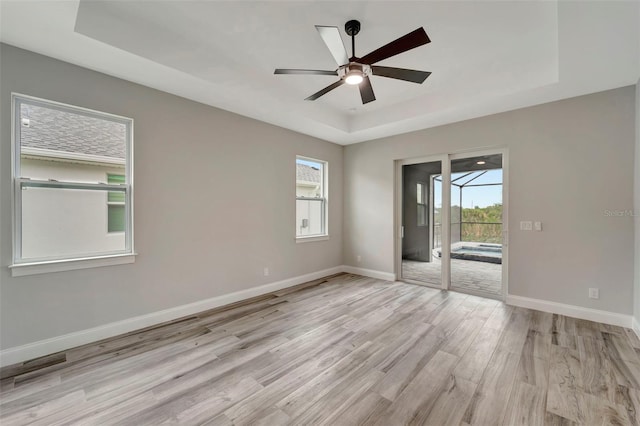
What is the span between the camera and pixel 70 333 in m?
2.63

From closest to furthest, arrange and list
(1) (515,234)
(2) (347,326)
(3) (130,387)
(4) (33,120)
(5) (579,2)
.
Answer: (5) (579,2), (3) (130,387), (4) (33,120), (2) (347,326), (1) (515,234)

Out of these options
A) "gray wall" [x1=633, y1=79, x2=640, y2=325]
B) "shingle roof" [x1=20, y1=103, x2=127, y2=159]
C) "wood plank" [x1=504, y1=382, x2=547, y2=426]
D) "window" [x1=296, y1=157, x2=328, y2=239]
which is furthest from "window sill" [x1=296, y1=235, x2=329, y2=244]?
"gray wall" [x1=633, y1=79, x2=640, y2=325]

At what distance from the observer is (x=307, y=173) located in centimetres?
523

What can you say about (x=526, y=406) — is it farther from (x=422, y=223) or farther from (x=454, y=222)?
(x=422, y=223)

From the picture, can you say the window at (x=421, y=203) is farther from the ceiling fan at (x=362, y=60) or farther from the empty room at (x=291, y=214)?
the ceiling fan at (x=362, y=60)

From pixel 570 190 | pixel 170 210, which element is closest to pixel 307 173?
pixel 170 210

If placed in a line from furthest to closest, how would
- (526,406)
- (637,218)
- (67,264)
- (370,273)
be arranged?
1. (370,273)
2. (637,218)
3. (67,264)
4. (526,406)

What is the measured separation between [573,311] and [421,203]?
8.35 feet

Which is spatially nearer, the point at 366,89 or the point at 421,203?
the point at 366,89

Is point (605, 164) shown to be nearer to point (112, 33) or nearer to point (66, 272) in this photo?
point (112, 33)

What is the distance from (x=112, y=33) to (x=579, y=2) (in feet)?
12.3

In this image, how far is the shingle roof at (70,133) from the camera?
8.29ft

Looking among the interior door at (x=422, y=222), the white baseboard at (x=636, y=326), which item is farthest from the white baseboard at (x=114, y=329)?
the white baseboard at (x=636, y=326)

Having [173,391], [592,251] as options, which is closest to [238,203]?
[173,391]
